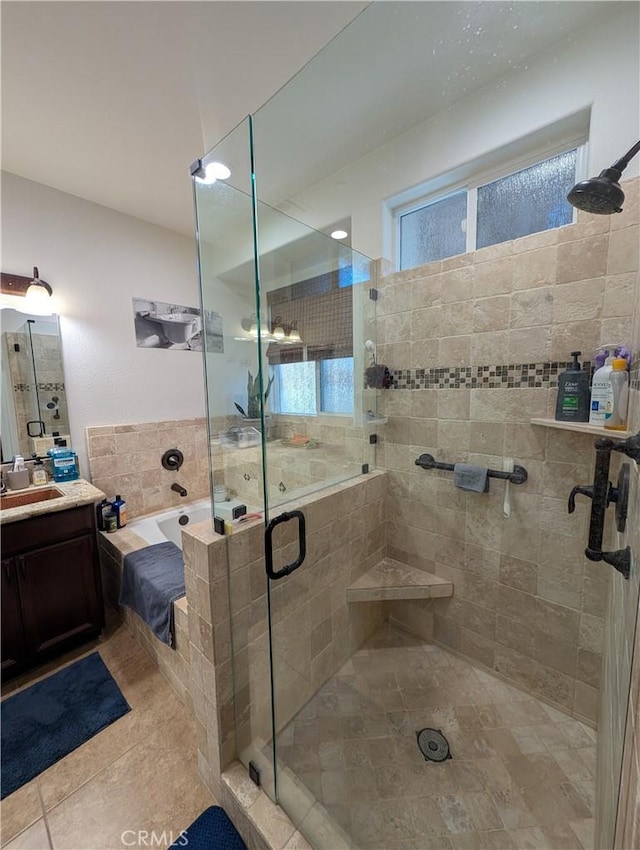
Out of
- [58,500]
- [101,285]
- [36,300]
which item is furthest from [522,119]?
[58,500]

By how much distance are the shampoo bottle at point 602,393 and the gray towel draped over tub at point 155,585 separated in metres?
1.91

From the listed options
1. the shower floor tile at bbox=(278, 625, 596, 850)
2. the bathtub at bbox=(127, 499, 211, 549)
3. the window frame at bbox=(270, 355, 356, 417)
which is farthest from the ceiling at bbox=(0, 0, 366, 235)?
the shower floor tile at bbox=(278, 625, 596, 850)

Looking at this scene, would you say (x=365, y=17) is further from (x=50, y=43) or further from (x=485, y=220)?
(x=50, y=43)

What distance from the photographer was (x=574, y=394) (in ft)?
4.07

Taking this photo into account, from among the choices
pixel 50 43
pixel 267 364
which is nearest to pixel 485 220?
pixel 267 364

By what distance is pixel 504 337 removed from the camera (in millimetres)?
1438

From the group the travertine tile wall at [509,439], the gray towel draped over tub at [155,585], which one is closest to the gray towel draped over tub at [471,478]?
the travertine tile wall at [509,439]

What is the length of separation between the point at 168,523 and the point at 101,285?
1.80 m

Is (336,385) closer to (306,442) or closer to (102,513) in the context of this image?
(306,442)

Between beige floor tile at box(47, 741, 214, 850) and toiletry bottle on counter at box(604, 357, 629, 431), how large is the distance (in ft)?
6.60

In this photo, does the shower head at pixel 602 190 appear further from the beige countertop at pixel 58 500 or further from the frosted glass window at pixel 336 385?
the beige countertop at pixel 58 500

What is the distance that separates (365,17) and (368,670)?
9.24ft

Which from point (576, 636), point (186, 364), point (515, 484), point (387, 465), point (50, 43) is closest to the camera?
point (50, 43)

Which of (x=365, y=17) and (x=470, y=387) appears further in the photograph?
(x=470, y=387)
